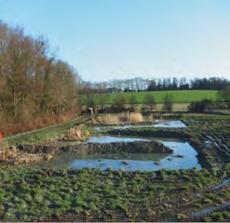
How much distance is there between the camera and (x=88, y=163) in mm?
22141

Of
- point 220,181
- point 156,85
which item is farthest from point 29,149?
point 156,85

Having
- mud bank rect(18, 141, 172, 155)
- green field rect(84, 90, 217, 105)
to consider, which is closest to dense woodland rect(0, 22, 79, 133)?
mud bank rect(18, 141, 172, 155)

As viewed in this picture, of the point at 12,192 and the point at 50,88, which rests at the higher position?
the point at 50,88

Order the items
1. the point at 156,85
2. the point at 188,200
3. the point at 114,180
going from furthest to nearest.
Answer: the point at 156,85 < the point at 114,180 < the point at 188,200

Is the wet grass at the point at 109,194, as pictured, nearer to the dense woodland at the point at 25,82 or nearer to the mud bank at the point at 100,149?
the mud bank at the point at 100,149

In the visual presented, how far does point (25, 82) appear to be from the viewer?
1551 inches

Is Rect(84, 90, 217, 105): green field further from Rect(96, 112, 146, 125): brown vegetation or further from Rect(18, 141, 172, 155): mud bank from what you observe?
Rect(18, 141, 172, 155): mud bank

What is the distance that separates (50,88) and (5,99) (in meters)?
8.81

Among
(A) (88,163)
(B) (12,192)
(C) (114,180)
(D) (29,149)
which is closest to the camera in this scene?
(B) (12,192)

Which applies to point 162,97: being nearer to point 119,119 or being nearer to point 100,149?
point 119,119

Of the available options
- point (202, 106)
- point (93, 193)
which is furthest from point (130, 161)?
point (202, 106)

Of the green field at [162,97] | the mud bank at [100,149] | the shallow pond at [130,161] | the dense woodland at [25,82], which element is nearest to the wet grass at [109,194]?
the shallow pond at [130,161]

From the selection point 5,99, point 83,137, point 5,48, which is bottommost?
point 83,137

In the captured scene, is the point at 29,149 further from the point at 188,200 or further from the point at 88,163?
the point at 188,200
